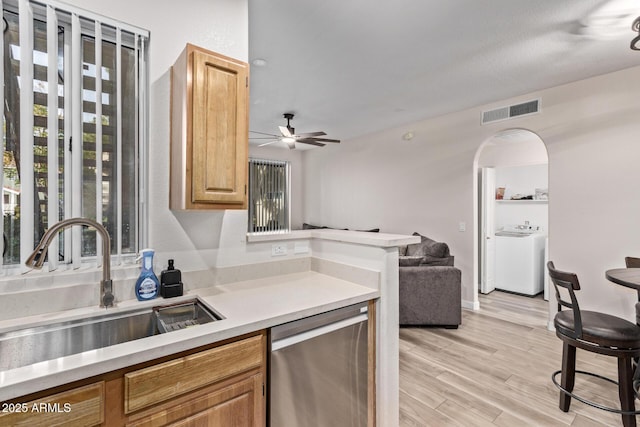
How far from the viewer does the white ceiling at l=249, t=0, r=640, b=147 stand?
6.77 ft

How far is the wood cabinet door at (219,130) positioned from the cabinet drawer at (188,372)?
0.70m

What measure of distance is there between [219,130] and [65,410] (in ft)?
3.95

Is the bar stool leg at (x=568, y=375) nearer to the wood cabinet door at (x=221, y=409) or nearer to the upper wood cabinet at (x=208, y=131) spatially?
the wood cabinet door at (x=221, y=409)

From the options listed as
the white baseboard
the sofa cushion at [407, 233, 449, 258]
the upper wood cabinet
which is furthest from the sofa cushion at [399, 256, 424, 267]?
the upper wood cabinet

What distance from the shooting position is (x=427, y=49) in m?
2.57

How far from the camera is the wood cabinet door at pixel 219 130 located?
4.73ft

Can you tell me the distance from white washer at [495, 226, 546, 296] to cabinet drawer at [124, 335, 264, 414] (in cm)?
494

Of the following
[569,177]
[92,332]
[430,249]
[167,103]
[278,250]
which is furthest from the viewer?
[430,249]

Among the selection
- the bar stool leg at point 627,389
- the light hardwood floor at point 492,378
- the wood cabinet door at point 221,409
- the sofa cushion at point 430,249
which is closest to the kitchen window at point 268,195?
the sofa cushion at point 430,249

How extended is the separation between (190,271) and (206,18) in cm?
149

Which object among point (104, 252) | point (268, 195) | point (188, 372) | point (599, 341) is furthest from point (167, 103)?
point (268, 195)

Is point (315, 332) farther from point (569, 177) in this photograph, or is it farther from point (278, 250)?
point (569, 177)

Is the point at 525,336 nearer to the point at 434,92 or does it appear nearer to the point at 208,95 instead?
the point at 434,92

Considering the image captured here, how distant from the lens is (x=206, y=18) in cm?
177
